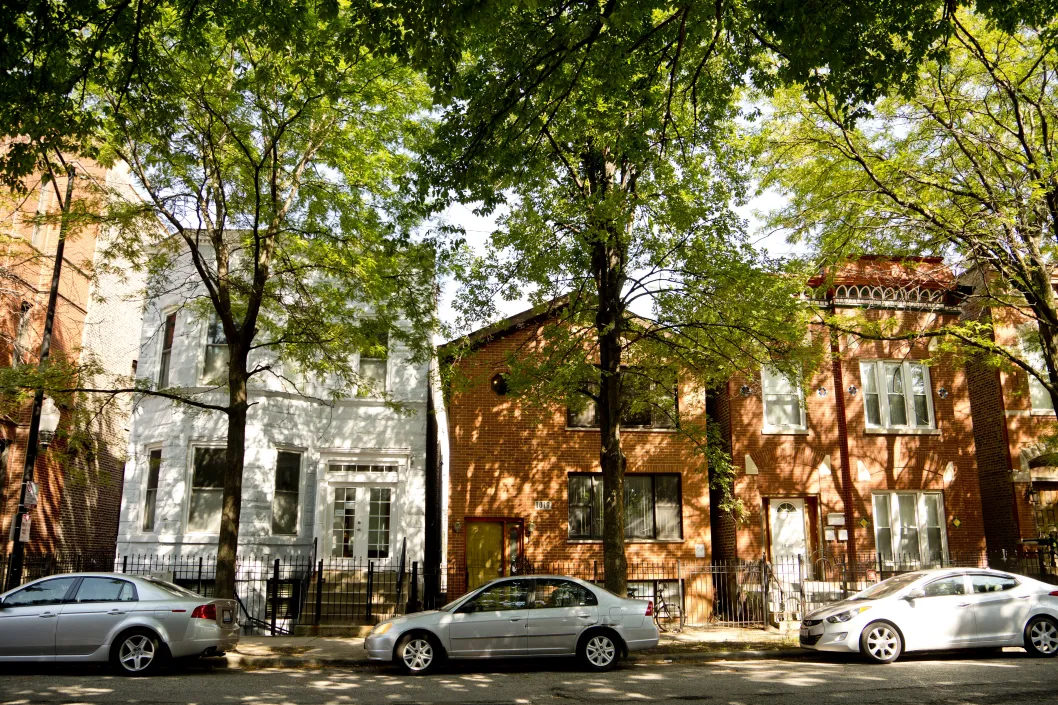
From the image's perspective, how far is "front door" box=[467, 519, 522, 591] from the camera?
19.7 m

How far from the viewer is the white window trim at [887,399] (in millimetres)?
21328

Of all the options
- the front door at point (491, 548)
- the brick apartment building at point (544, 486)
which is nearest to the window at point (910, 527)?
the brick apartment building at point (544, 486)

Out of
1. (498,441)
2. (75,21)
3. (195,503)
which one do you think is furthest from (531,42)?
(195,503)

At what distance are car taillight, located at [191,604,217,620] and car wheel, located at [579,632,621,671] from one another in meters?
5.55

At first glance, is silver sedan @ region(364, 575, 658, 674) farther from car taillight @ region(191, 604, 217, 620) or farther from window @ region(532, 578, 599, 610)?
car taillight @ region(191, 604, 217, 620)

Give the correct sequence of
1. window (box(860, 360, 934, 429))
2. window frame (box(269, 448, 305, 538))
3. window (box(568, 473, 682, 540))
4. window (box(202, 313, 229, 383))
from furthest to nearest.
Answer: window (box(860, 360, 934, 429))
window (box(568, 473, 682, 540))
window (box(202, 313, 229, 383))
window frame (box(269, 448, 305, 538))

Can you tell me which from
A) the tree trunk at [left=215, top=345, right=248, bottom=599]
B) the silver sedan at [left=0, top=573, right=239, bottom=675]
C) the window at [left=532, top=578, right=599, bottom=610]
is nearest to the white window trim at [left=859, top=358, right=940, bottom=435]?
the window at [left=532, top=578, right=599, bottom=610]

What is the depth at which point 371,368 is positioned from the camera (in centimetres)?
2106

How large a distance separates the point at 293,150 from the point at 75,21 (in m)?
6.73

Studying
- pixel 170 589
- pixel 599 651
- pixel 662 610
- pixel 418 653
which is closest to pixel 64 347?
pixel 170 589

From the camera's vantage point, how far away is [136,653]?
11633 millimetres

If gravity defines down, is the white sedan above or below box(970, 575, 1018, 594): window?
below

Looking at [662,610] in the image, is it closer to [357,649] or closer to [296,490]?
[357,649]

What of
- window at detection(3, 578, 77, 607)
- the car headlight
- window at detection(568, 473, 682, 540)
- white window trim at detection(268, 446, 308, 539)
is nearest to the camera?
window at detection(3, 578, 77, 607)
